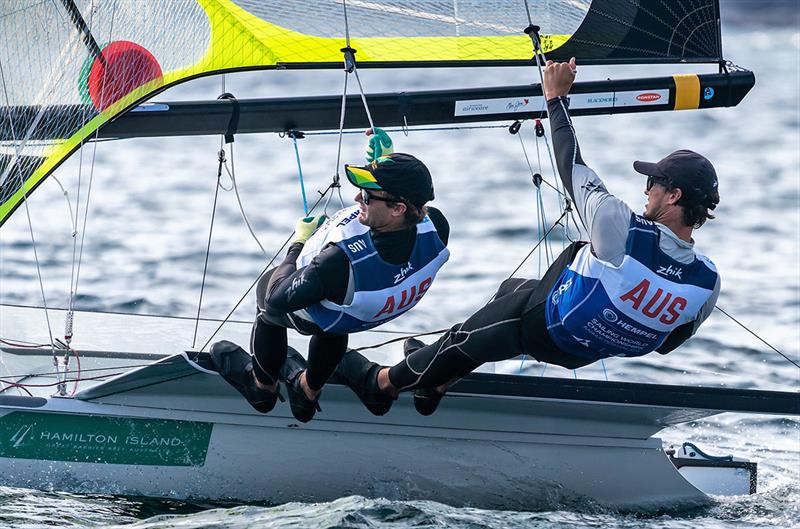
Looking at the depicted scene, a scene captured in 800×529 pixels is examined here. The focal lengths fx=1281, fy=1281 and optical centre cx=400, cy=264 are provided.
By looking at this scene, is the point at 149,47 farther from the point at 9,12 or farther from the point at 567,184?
the point at 567,184

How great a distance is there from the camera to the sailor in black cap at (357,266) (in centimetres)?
371

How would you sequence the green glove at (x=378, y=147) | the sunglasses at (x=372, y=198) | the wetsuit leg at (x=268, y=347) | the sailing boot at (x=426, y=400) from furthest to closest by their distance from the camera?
the sailing boot at (x=426, y=400)
the wetsuit leg at (x=268, y=347)
the green glove at (x=378, y=147)
the sunglasses at (x=372, y=198)

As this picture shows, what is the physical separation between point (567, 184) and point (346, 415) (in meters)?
1.21

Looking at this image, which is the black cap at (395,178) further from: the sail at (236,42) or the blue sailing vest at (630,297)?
the sail at (236,42)

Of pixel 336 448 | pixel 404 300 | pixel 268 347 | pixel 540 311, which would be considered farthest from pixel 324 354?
pixel 540 311

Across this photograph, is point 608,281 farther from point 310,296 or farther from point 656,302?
point 310,296

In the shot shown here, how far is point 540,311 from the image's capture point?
3842 millimetres

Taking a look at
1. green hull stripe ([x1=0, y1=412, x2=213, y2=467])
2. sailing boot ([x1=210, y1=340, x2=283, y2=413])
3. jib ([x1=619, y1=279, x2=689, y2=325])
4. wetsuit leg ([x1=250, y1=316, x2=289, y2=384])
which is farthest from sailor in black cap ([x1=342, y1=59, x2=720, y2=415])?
green hull stripe ([x1=0, y1=412, x2=213, y2=467])

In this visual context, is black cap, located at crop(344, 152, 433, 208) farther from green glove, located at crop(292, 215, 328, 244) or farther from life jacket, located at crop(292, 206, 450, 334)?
green glove, located at crop(292, 215, 328, 244)

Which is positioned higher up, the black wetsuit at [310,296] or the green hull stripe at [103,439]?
the black wetsuit at [310,296]

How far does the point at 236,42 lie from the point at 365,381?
1358 mm

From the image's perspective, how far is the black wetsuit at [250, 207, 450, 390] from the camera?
372cm

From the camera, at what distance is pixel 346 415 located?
4418 millimetres

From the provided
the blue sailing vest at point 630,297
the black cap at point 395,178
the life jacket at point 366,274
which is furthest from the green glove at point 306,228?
the blue sailing vest at point 630,297
